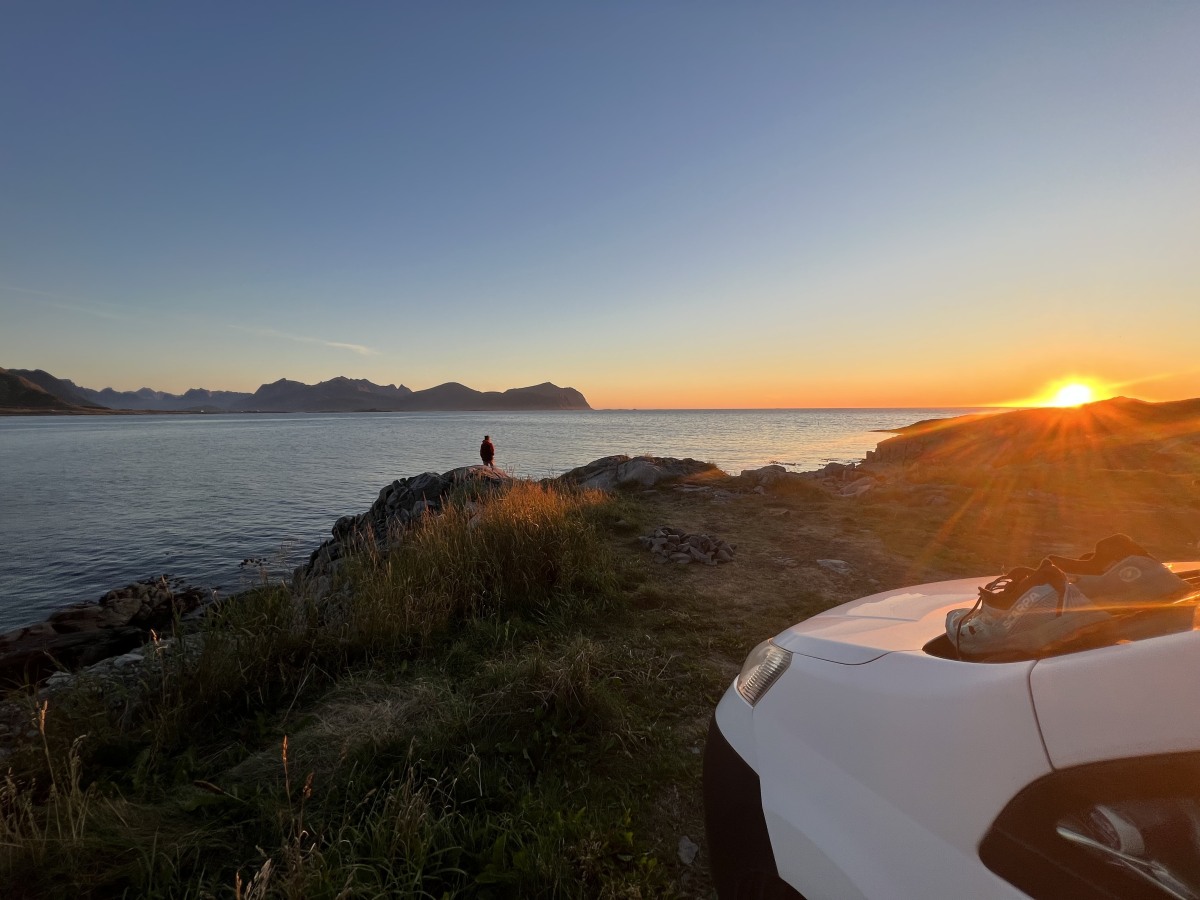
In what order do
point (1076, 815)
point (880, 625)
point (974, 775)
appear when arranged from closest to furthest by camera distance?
point (1076, 815)
point (974, 775)
point (880, 625)

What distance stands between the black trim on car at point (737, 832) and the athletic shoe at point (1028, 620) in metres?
0.94

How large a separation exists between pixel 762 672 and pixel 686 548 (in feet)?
22.0

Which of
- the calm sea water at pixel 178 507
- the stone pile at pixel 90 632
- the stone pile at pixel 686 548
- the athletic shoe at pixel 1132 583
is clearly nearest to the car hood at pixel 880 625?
the athletic shoe at pixel 1132 583

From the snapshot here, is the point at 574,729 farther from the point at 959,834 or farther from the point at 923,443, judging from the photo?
the point at 923,443

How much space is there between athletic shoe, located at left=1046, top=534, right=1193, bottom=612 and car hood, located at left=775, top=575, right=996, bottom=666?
513 millimetres

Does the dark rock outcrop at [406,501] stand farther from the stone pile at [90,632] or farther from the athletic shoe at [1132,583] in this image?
the athletic shoe at [1132,583]

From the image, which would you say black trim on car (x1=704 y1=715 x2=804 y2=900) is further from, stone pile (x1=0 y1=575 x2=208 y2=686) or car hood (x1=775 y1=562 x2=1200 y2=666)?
stone pile (x1=0 y1=575 x2=208 y2=686)

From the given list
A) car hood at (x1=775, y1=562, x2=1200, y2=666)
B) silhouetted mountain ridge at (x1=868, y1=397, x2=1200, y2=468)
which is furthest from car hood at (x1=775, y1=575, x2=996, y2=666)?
silhouetted mountain ridge at (x1=868, y1=397, x2=1200, y2=468)

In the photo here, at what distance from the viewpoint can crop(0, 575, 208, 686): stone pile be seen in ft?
27.0

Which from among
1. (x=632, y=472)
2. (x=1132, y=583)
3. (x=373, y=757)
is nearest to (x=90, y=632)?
(x=373, y=757)

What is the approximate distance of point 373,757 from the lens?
132 inches

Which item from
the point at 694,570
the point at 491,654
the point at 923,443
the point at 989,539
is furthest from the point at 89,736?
the point at 923,443

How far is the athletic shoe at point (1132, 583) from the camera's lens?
160cm

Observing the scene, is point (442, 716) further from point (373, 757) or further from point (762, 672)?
point (762, 672)
